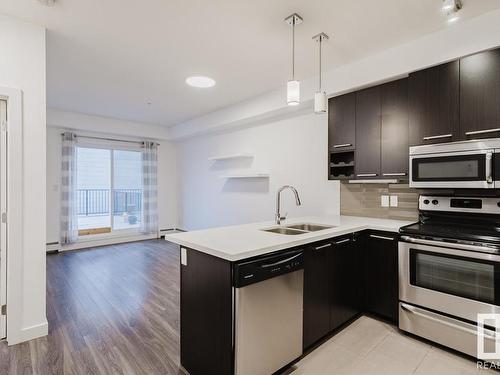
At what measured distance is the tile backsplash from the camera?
2.94 meters

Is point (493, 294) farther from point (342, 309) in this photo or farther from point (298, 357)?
point (298, 357)

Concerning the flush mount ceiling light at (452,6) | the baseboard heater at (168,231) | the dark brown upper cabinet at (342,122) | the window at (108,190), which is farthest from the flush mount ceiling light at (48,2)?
the baseboard heater at (168,231)

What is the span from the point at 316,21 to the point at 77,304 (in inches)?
148

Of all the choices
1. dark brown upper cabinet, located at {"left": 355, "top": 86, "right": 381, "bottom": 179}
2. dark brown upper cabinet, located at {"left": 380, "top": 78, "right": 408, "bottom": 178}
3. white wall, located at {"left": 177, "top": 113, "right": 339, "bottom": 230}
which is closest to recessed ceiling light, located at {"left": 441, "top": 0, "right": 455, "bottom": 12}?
dark brown upper cabinet, located at {"left": 380, "top": 78, "right": 408, "bottom": 178}

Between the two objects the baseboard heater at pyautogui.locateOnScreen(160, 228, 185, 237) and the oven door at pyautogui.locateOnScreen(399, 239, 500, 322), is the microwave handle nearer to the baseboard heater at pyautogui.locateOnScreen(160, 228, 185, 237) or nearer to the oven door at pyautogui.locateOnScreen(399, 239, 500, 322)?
the oven door at pyautogui.locateOnScreen(399, 239, 500, 322)

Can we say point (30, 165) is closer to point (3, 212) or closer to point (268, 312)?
point (3, 212)

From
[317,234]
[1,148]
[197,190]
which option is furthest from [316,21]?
[197,190]

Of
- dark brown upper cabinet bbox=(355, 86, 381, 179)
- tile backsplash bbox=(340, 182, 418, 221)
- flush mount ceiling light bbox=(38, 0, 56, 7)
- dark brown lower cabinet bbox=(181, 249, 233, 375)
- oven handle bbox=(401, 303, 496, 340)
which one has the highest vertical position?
flush mount ceiling light bbox=(38, 0, 56, 7)

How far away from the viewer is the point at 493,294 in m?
1.92

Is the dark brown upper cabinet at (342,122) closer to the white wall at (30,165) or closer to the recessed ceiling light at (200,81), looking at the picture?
the recessed ceiling light at (200,81)

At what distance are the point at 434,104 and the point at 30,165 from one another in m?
3.63

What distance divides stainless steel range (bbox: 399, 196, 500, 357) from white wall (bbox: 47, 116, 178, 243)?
5666 millimetres

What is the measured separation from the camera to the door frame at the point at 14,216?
2.24 metres

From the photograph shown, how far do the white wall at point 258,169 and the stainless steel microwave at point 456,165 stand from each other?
3.72 ft
